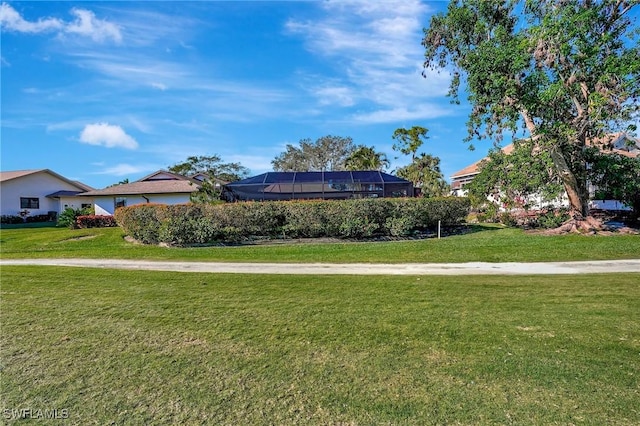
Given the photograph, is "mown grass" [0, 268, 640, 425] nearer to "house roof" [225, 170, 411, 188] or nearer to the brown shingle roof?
"house roof" [225, 170, 411, 188]

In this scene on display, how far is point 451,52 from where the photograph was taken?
19.8 meters

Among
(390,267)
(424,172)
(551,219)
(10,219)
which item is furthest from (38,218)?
(551,219)

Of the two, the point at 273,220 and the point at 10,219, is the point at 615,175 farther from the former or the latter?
the point at 10,219

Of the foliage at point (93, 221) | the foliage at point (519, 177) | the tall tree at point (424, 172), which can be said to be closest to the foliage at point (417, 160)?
the tall tree at point (424, 172)

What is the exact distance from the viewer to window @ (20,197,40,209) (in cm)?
3559

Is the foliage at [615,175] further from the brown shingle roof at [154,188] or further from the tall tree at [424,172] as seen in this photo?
the brown shingle roof at [154,188]

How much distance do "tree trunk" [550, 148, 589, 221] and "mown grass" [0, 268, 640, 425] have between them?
11.7 m

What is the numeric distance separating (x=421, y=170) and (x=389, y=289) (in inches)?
1173

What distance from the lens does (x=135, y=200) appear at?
32375 millimetres

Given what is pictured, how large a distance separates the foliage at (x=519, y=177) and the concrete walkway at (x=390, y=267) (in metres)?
7.32

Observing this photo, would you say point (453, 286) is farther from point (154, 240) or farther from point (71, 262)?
point (154, 240)

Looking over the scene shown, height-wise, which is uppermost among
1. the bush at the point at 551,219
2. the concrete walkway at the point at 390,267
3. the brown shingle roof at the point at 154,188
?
the brown shingle roof at the point at 154,188

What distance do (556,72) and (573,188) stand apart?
5.12 m

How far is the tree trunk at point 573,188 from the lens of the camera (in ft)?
54.7
